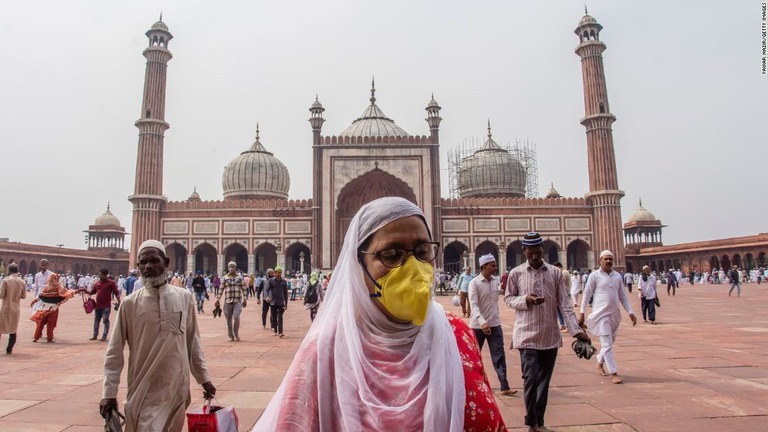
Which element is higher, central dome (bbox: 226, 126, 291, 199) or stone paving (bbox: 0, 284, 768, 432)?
central dome (bbox: 226, 126, 291, 199)

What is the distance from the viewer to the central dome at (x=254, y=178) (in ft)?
117

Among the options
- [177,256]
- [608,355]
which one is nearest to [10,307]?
[608,355]

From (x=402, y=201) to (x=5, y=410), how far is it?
4.10 meters

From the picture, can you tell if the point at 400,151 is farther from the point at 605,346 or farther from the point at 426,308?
the point at 426,308

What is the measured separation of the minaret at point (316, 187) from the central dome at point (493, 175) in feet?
40.6

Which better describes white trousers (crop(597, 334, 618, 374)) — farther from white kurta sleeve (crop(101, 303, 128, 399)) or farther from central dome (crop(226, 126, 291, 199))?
central dome (crop(226, 126, 291, 199))

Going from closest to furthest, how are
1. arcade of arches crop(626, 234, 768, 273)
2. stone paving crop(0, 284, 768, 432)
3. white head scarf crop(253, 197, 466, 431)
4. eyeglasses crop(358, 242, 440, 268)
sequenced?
1. white head scarf crop(253, 197, 466, 431)
2. eyeglasses crop(358, 242, 440, 268)
3. stone paving crop(0, 284, 768, 432)
4. arcade of arches crop(626, 234, 768, 273)

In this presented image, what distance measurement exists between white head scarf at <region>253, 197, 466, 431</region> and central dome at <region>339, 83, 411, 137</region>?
1204 inches

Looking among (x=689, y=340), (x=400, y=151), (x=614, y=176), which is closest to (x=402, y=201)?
(x=689, y=340)

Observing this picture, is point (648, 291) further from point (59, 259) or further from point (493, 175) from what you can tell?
point (59, 259)

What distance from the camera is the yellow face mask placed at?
1290mm

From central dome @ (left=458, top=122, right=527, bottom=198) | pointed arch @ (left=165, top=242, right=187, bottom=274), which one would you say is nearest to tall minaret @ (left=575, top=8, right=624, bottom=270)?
central dome @ (left=458, top=122, right=527, bottom=198)

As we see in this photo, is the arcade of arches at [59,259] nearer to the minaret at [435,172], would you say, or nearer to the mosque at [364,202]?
the mosque at [364,202]

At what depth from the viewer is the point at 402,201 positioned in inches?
54.1
